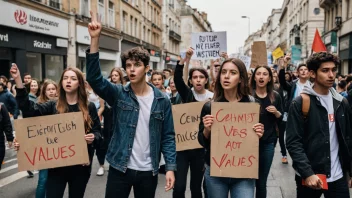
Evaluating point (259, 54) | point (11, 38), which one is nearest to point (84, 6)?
point (11, 38)

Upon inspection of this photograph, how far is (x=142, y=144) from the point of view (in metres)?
3.11

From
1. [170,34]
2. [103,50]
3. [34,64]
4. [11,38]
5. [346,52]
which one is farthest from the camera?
[170,34]

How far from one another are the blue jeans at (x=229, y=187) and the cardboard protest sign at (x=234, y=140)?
81mm

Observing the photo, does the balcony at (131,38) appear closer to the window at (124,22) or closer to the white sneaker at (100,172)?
the window at (124,22)

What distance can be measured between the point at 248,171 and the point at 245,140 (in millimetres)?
263

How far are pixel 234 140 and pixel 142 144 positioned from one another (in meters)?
0.79

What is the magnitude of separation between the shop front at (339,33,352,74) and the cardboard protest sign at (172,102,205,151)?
76.9ft

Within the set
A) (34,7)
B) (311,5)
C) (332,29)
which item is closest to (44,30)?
(34,7)

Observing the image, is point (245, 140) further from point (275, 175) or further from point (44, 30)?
point (44, 30)

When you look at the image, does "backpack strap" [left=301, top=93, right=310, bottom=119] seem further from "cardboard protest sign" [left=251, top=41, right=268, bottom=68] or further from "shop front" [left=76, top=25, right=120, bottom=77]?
"shop front" [left=76, top=25, right=120, bottom=77]

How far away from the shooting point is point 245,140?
10.5ft

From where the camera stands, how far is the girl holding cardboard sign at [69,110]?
11.6 feet

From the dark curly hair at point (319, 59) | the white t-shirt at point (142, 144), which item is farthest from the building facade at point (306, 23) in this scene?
the white t-shirt at point (142, 144)

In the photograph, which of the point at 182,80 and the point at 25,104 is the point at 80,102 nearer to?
the point at 25,104
